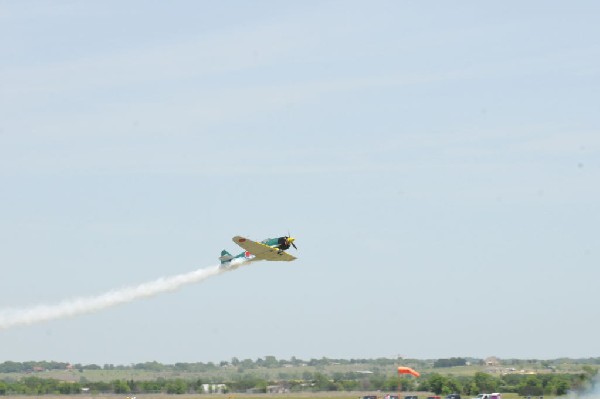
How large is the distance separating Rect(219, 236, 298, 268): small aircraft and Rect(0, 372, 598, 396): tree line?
37.5m

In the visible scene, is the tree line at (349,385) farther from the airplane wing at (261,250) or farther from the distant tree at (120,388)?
the airplane wing at (261,250)

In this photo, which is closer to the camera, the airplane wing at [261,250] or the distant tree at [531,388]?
the airplane wing at [261,250]

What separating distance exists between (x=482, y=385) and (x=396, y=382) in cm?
1444

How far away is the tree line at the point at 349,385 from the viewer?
13912 centimetres

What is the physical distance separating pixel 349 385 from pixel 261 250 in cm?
5118

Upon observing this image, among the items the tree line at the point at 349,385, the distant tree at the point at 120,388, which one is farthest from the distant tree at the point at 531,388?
the distant tree at the point at 120,388

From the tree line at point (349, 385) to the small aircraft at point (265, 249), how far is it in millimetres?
37507

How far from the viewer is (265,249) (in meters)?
98.8

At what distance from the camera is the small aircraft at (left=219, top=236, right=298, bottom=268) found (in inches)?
3839

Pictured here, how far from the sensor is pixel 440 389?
14412cm

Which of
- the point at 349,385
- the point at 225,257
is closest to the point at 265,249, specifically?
the point at 225,257

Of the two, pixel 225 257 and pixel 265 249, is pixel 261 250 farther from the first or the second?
pixel 225 257

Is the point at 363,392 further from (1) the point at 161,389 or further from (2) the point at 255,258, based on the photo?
(2) the point at 255,258

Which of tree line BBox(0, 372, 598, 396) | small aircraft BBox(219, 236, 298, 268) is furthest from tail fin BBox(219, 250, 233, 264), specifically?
tree line BBox(0, 372, 598, 396)
